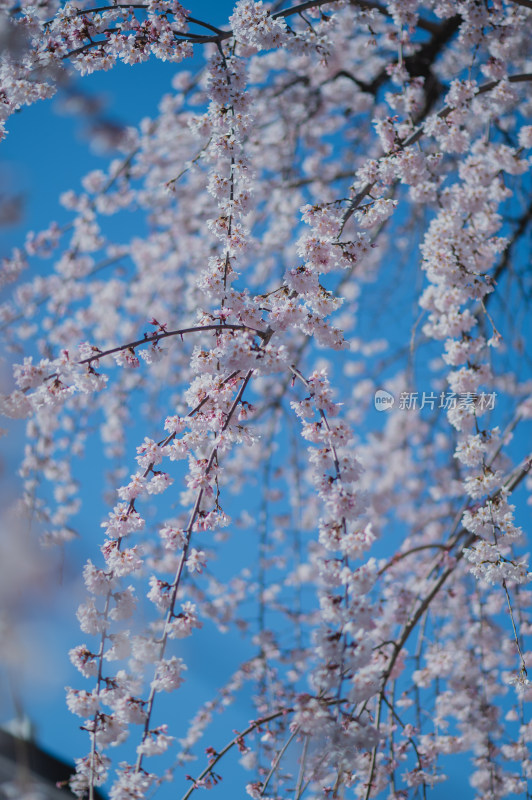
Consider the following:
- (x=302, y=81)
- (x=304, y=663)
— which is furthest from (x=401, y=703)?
(x=302, y=81)

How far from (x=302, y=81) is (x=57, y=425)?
9.22ft

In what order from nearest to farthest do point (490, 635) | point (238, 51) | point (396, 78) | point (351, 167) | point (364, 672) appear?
point (364, 672), point (238, 51), point (396, 78), point (490, 635), point (351, 167)

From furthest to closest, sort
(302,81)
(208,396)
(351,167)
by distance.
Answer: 1. (351,167)
2. (302,81)
3. (208,396)

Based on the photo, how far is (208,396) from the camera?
5.94 ft

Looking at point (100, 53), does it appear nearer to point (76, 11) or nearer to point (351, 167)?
point (76, 11)

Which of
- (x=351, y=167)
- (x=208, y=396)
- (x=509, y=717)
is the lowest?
(x=208, y=396)

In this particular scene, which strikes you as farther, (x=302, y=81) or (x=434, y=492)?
(x=434, y=492)

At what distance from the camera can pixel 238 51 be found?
232 centimetres

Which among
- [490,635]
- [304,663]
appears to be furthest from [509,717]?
[304,663]

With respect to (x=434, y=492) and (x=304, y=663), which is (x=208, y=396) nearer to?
(x=304, y=663)

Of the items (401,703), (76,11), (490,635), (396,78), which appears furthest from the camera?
(490,635)

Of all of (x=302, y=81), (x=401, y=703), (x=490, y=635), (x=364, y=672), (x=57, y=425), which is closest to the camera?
(x=364, y=672)

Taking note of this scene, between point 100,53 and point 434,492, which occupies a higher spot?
point 434,492

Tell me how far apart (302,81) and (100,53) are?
2129mm
